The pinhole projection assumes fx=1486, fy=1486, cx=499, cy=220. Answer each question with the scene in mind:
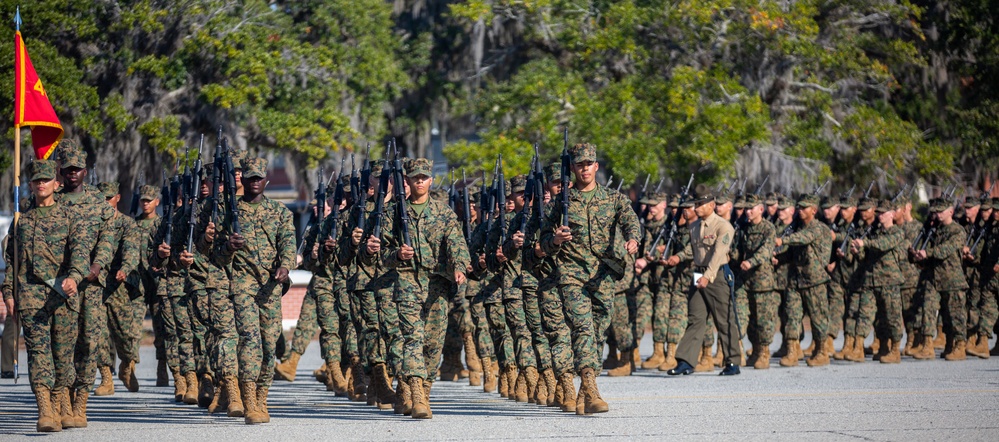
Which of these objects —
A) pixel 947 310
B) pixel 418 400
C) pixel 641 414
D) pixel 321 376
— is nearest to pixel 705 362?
pixel 947 310

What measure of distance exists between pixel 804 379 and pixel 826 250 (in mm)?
2612

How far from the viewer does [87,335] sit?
10297 millimetres

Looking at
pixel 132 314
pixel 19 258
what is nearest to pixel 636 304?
pixel 132 314

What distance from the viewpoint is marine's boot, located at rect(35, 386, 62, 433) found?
32.4ft

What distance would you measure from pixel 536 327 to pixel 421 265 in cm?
101

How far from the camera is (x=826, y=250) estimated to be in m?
16.4

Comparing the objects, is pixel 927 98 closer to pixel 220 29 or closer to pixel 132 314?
pixel 220 29

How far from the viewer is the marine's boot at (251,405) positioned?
1043 centimetres

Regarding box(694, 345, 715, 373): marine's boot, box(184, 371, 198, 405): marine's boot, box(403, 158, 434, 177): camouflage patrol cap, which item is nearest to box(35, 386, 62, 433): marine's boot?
box(184, 371, 198, 405): marine's boot

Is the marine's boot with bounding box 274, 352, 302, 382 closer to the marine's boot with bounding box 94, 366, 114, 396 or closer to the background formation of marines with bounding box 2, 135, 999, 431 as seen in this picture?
the background formation of marines with bounding box 2, 135, 999, 431

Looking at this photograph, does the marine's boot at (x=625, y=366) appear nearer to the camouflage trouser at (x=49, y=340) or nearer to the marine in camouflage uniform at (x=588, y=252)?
the marine in camouflage uniform at (x=588, y=252)

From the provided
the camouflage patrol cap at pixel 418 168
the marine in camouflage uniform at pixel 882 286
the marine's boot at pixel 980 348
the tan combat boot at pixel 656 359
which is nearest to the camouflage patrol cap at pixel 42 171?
the camouflage patrol cap at pixel 418 168

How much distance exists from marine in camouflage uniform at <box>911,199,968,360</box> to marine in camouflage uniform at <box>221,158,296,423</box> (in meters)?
8.71

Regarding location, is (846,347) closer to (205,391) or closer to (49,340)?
(205,391)
